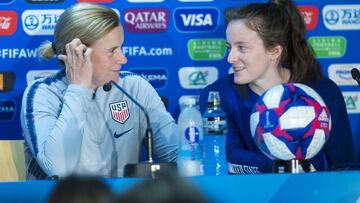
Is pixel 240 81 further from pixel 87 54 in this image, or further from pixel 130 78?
pixel 87 54

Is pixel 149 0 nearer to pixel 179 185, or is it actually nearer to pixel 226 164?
pixel 226 164

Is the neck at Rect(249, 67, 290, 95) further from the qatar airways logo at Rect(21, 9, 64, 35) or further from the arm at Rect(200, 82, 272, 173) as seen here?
the qatar airways logo at Rect(21, 9, 64, 35)

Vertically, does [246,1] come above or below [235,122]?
above

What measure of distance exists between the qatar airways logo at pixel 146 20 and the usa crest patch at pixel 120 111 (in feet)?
2.29

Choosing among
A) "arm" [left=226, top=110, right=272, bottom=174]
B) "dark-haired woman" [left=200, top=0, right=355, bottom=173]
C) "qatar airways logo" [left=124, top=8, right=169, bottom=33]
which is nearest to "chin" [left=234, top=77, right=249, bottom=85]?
"dark-haired woman" [left=200, top=0, right=355, bottom=173]

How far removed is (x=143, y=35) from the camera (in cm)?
357

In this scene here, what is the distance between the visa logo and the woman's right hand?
0.87 metres

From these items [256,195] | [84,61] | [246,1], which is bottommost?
[256,195]

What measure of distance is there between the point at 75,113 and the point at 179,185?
187 cm

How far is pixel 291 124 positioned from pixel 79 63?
923 mm

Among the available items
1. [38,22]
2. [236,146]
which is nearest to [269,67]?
[236,146]

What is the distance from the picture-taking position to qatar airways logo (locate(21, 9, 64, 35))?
139 inches

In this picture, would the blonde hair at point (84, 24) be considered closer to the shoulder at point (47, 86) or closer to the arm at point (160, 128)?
the shoulder at point (47, 86)

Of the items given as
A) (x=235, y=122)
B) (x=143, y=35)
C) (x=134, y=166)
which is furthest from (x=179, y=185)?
(x=143, y=35)
